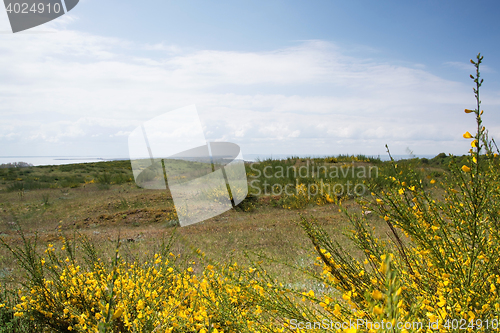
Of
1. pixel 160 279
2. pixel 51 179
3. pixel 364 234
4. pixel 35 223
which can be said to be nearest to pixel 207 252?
pixel 160 279

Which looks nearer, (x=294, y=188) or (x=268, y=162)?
(x=294, y=188)

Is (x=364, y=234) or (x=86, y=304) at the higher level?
(x=364, y=234)

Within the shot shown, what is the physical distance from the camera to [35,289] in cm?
245

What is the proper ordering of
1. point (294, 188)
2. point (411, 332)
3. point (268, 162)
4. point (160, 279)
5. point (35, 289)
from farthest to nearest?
1. point (268, 162)
2. point (294, 188)
3. point (160, 279)
4. point (35, 289)
5. point (411, 332)

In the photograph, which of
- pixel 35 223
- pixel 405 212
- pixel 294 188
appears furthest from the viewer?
pixel 294 188

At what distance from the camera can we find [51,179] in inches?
768

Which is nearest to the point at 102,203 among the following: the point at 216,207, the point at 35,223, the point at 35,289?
the point at 35,223

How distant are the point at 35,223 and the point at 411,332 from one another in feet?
33.6

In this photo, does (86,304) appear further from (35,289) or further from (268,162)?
(268,162)

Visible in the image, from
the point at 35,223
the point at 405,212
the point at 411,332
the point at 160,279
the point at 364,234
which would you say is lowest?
the point at 35,223

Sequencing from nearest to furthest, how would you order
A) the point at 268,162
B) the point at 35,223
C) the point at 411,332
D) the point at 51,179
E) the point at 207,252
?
the point at 411,332 → the point at 207,252 → the point at 35,223 → the point at 268,162 → the point at 51,179

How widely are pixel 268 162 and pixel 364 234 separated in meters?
13.1

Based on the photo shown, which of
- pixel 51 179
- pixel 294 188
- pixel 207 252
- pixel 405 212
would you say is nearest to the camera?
pixel 405 212

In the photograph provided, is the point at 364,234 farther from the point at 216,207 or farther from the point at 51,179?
the point at 51,179
